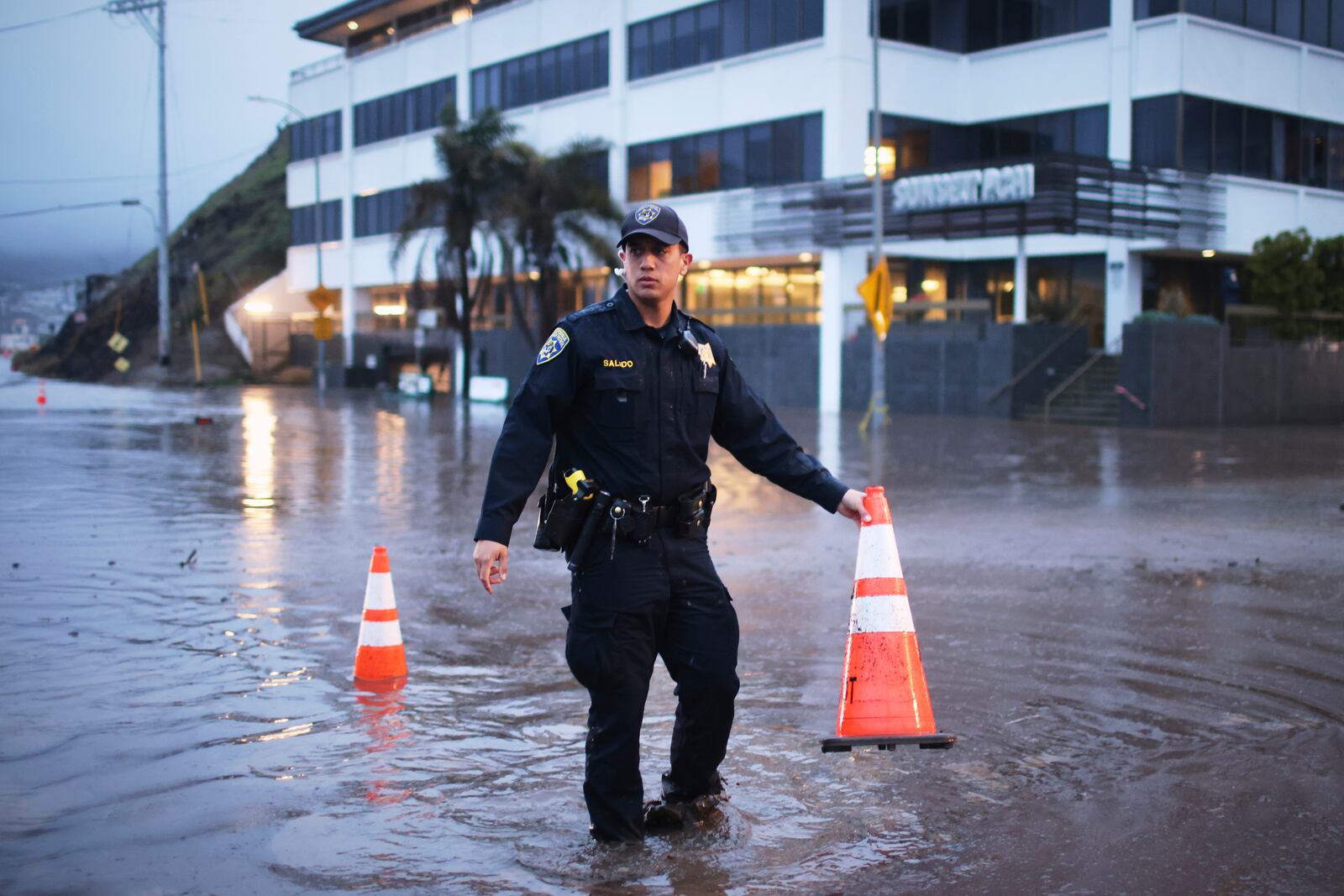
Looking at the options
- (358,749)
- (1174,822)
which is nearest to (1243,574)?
(1174,822)

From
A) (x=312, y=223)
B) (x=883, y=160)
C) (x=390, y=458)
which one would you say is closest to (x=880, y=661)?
(x=390, y=458)

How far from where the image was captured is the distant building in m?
34.0

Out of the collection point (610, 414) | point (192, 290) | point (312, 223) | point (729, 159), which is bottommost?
point (610, 414)

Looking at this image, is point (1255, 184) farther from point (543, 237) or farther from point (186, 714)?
point (186, 714)

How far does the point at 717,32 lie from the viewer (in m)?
41.1

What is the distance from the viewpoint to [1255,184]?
36.1 metres

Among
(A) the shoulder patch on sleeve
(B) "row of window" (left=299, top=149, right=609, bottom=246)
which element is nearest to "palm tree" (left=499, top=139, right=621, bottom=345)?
(B) "row of window" (left=299, top=149, right=609, bottom=246)

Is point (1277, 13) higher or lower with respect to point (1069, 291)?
higher

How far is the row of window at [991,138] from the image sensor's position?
35938mm

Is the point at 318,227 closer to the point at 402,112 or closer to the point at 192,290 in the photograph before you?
the point at 402,112

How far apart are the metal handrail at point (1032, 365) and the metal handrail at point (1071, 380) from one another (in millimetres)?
721

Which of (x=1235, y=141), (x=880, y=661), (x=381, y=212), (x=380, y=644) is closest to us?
(x=880, y=661)

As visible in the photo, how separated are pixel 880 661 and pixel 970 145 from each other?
119ft

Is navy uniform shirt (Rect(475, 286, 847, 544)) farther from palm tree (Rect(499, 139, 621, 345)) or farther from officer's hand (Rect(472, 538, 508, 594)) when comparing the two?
palm tree (Rect(499, 139, 621, 345))
